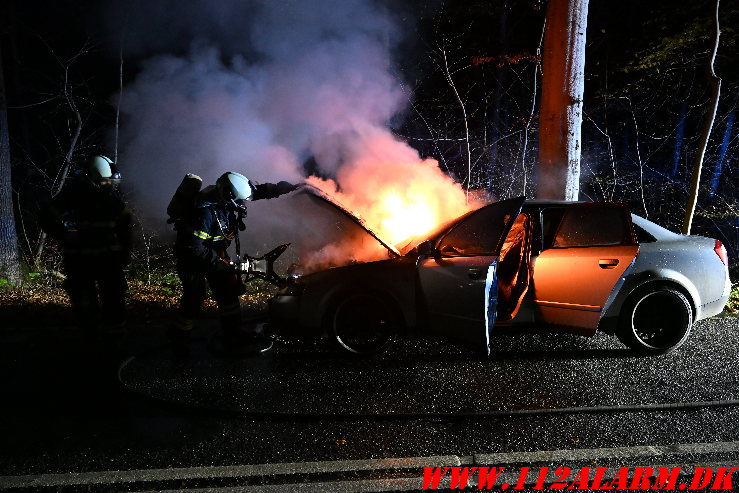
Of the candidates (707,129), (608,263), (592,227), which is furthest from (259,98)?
(707,129)

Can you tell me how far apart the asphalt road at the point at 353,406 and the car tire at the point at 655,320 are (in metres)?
0.16

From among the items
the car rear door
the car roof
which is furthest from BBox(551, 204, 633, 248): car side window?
the car roof

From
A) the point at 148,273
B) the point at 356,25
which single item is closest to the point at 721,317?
the point at 356,25

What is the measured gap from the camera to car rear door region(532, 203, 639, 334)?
4.60m

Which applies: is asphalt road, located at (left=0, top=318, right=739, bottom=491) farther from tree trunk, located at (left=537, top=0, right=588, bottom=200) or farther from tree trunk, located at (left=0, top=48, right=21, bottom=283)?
tree trunk, located at (left=0, top=48, right=21, bottom=283)

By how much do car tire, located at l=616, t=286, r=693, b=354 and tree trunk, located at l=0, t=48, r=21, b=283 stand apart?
9795mm

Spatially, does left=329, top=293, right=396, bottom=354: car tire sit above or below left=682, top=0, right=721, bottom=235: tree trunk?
below

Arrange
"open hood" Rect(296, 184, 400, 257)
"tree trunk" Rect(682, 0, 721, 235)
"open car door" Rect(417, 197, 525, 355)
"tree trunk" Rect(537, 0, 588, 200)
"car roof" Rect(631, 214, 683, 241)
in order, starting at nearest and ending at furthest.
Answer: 1. "open car door" Rect(417, 197, 525, 355)
2. "car roof" Rect(631, 214, 683, 241)
3. "open hood" Rect(296, 184, 400, 257)
4. "tree trunk" Rect(537, 0, 588, 200)
5. "tree trunk" Rect(682, 0, 721, 235)

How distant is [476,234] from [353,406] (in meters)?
2.20

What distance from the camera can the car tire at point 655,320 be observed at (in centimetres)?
481

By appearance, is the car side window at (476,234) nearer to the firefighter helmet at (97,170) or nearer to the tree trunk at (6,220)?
the firefighter helmet at (97,170)

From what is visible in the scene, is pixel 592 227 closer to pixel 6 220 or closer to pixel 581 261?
pixel 581 261

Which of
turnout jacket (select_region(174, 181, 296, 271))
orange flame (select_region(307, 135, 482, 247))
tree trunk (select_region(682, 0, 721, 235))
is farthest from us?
tree trunk (select_region(682, 0, 721, 235))

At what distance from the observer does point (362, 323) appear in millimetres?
4957
